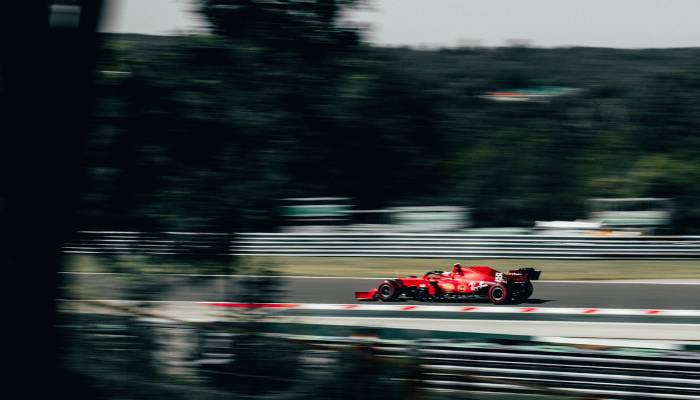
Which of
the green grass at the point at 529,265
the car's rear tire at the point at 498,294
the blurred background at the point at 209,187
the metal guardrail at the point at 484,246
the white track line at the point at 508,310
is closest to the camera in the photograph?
the blurred background at the point at 209,187

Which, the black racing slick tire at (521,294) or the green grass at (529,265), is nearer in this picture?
the black racing slick tire at (521,294)

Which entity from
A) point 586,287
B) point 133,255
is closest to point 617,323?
point 586,287

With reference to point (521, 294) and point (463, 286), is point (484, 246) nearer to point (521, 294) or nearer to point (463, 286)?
point (521, 294)

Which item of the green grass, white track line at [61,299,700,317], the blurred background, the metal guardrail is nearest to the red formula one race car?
white track line at [61,299,700,317]

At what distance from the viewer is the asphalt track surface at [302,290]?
3885 millimetres

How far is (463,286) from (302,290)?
10.3 feet

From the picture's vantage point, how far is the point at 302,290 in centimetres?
1316

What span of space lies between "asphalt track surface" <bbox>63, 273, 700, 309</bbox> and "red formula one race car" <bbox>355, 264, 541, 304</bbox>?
26cm

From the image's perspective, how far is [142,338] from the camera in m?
3.79

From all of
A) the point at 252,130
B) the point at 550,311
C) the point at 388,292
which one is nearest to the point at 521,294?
the point at 550,311

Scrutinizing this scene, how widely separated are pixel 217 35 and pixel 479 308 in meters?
7.86

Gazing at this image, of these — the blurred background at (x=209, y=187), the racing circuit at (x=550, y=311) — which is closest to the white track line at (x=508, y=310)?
the racing circuit at (x=550, y=311)

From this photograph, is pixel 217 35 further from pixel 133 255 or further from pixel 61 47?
pixel 61 47

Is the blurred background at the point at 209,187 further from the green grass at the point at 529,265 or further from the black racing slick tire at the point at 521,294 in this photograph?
the green grass at the point at 529,265
